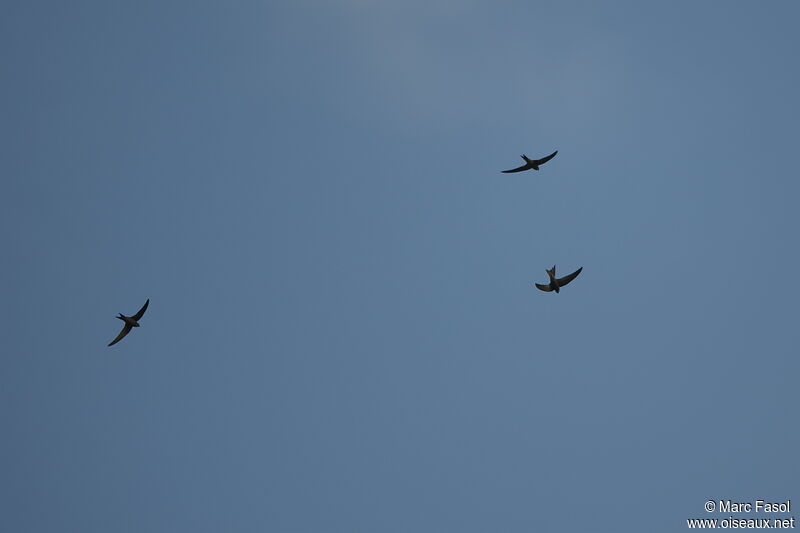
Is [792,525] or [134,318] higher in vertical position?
[134,318]

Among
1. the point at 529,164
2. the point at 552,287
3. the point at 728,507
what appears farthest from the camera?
the point at 728,507

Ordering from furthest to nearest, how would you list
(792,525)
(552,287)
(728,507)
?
(728,507) → (792,525) → (552,287)

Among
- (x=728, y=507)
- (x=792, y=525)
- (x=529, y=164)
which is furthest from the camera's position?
(x=728, y=507)

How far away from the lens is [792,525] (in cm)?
8138

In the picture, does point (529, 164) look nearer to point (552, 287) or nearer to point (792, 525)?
point (552, 287)

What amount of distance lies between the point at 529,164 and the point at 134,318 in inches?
1339

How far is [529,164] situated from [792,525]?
149 ft

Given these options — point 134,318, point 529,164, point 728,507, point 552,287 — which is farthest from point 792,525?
point 134,318

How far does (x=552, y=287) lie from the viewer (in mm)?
63344

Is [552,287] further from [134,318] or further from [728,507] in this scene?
[728,507]

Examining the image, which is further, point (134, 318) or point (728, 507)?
point (728, 507)

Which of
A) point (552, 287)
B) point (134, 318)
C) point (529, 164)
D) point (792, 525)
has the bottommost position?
point (792, 525)

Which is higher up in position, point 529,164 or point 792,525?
point 529,164

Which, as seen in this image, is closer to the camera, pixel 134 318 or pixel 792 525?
pixel 134 318
